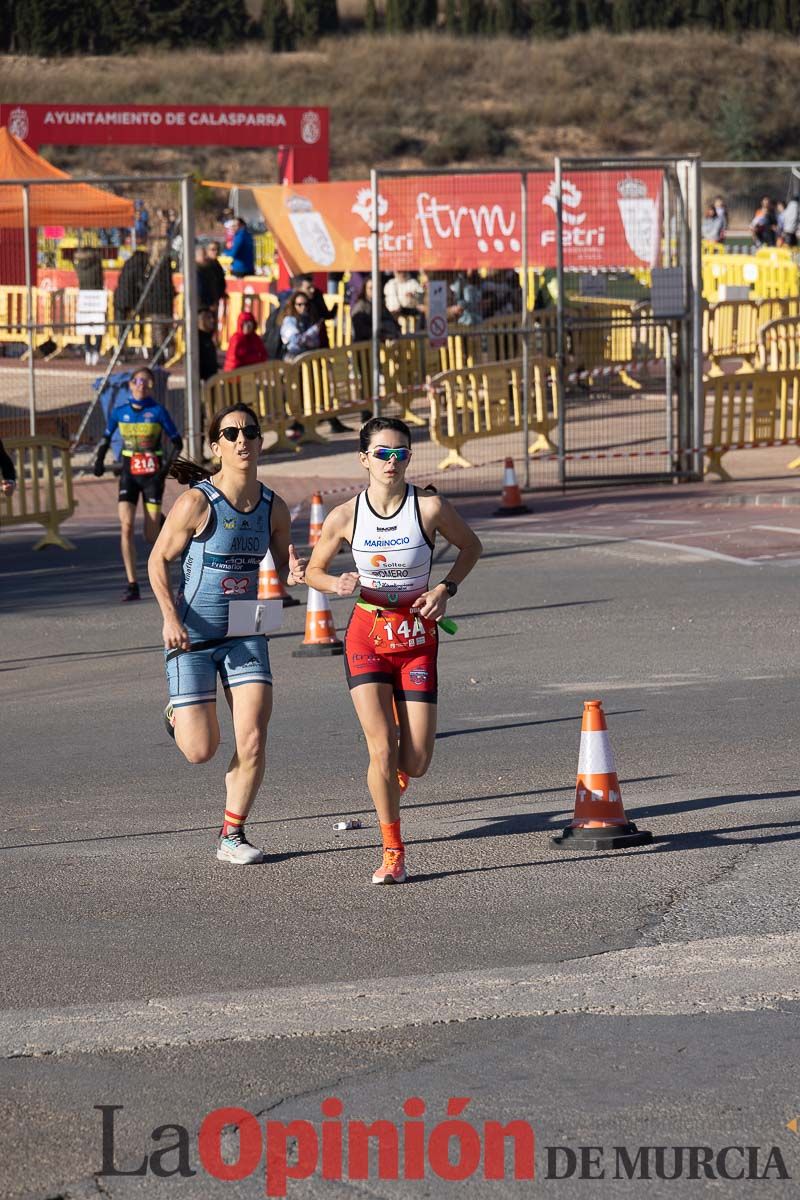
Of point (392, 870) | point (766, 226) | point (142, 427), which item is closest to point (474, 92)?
point (766, 226)

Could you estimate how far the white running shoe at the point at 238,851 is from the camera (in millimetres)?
7605

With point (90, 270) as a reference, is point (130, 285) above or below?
below

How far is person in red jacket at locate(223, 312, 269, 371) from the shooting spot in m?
23.6

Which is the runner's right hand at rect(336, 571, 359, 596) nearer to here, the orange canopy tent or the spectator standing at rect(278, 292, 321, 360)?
the spectator standing at rect(278, 292, 321, 360)

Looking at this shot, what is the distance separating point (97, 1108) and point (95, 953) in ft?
4.65

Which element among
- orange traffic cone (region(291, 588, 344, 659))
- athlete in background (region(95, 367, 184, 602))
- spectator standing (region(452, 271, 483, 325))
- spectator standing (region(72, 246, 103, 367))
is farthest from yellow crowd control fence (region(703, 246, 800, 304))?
orange traffic cone (region(291, 588, 344, 659))

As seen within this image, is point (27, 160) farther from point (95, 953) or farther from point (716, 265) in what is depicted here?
point (95, 953)

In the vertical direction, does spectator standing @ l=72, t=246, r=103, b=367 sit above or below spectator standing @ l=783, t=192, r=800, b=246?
below

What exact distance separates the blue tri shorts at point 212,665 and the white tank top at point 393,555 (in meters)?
0.54

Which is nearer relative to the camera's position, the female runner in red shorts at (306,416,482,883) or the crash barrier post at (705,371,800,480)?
the female runner in red shorts at (306,416,482,883)

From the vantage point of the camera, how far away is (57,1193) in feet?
15.1

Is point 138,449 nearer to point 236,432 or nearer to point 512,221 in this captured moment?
point 236,432

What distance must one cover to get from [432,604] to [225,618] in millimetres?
911

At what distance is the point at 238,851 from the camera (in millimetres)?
7609
